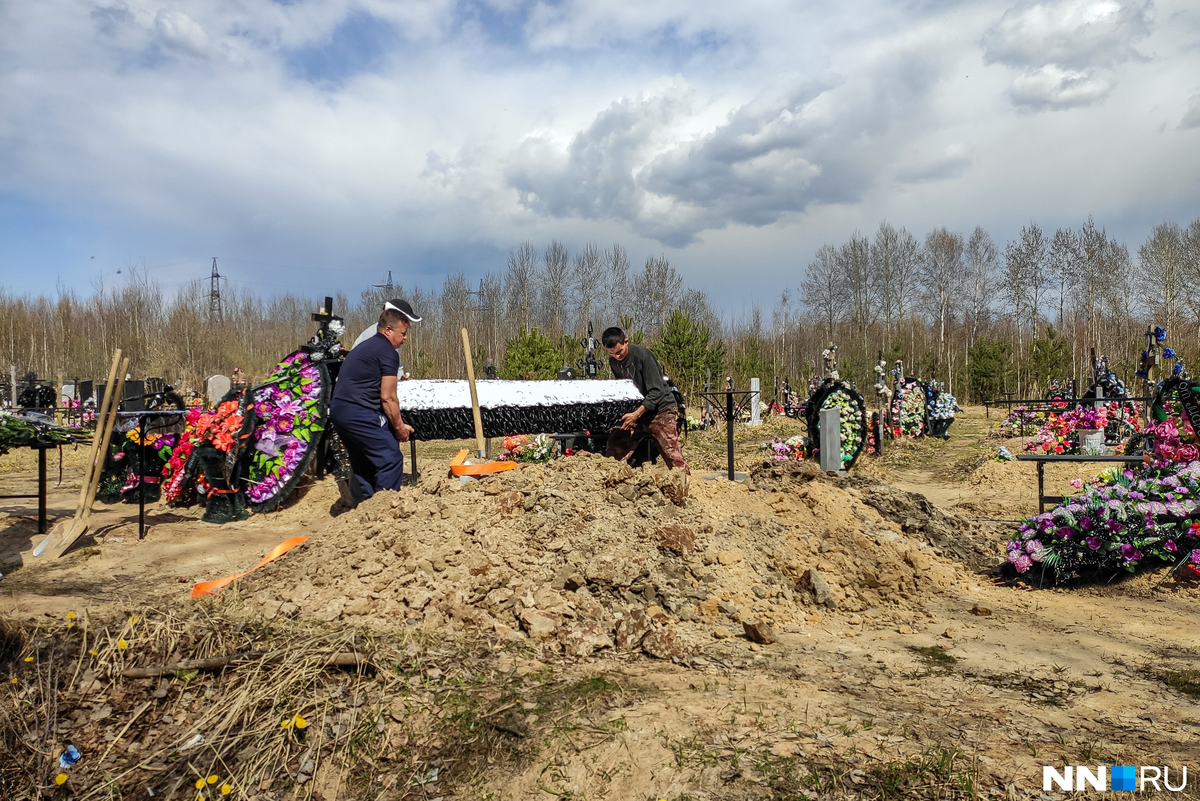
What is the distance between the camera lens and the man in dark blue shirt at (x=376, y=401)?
5.49 metres

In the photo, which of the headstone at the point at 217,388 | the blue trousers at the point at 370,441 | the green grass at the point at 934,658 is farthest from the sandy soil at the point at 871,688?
the headstone at the point at 217,388

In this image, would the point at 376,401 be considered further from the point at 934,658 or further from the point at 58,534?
the point at 934,658

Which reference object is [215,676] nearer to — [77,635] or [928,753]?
[77,635]

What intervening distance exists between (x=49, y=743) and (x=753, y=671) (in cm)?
289

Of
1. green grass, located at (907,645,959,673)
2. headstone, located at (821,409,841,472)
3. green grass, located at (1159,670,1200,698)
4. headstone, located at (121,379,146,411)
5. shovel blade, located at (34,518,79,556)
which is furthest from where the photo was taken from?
headstone, located at (821,409,841,472)

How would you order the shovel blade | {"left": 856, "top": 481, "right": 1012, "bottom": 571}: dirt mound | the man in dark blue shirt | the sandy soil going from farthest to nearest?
1. {"left": 856, "top": 481, "right": 1012, "bottom": 571}: dirt mound
2. the shovel blade
3. the man in dark blue shirt
4. the sandy soil

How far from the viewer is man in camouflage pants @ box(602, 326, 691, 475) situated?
644cm

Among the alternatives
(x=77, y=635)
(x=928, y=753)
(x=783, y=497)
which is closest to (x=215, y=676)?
(x=77, y=635)

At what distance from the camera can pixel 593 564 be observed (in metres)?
4.20

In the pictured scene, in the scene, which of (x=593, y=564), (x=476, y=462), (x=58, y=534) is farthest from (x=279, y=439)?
(x=593, y=564)

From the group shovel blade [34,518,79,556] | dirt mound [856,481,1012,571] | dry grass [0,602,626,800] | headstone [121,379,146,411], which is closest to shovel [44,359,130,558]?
shovel blade [34,518,79,556]

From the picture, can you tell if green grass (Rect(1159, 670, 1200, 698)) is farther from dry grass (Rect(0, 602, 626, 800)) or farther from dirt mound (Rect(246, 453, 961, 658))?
dry grass (Rect(0, 602, 626, 800))

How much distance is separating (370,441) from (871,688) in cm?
393

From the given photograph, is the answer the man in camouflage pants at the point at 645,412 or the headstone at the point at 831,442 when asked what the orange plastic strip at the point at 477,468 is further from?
the headstone at the point at 831,442
